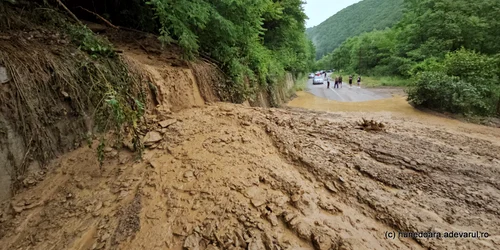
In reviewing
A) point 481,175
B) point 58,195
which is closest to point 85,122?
point 58,195

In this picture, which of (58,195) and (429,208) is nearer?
(58,195)

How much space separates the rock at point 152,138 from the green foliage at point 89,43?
1290 mm

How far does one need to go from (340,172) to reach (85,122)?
333cm

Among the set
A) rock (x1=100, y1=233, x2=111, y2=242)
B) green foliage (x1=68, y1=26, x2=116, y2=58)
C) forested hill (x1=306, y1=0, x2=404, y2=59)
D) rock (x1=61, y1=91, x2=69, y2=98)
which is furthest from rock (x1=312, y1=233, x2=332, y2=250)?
forested hill (x1=306, y1=0, x2=404, y2=59)

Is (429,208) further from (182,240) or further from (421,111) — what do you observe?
(421,111)

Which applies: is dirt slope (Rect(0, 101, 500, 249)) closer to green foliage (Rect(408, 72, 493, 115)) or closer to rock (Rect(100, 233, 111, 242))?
rock (Rect(100, 233, 111, 242))

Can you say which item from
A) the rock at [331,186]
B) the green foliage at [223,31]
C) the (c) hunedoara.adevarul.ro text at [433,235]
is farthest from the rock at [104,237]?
the green foliage at [223,31]

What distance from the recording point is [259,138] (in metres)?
3.42

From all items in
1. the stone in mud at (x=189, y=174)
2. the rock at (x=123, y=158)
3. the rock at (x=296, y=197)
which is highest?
the rock at (x=123, y=158)

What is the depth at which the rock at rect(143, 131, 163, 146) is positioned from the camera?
9.34 feet

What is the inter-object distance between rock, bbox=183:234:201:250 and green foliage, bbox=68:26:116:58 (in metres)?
2.70

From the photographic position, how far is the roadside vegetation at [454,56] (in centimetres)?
881

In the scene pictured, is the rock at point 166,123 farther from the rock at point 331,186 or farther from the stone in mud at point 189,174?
the rock at point 331,186

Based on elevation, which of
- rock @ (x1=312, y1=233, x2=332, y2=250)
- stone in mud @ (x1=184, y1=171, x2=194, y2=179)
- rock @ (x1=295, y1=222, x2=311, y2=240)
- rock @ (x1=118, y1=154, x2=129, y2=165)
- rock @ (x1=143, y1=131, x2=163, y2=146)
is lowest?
rock @ (x1=312, y1=233, x2=332, y2=250)
